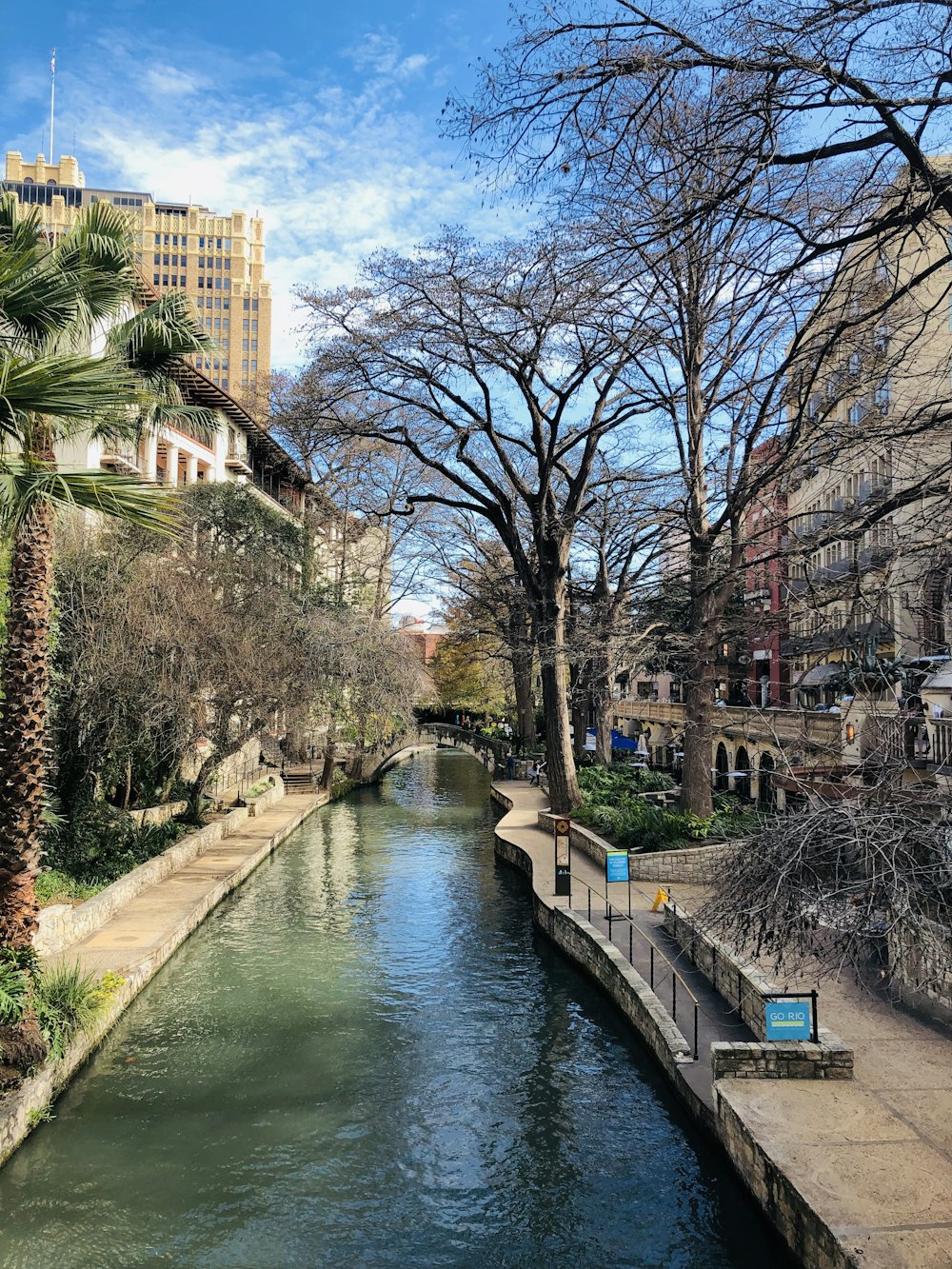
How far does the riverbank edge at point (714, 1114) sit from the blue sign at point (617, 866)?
42.3 inches

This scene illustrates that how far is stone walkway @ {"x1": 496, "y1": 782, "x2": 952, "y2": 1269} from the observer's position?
6.80 m

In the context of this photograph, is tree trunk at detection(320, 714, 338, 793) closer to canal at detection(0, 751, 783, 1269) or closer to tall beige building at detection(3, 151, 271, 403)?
canal at detection(0, 751, 783, 1269)

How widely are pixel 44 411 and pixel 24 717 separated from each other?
432 cm

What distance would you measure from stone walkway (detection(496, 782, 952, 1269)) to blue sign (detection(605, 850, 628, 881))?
608 cm

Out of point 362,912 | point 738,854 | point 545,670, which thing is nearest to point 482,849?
point 545,670

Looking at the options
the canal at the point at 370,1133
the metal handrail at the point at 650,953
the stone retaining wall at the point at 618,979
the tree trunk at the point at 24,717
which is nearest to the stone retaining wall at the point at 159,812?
the canal at the point at 370,1133

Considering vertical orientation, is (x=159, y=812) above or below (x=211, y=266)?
below

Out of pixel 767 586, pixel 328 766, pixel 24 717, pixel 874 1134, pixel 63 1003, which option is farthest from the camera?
pixel 328 766

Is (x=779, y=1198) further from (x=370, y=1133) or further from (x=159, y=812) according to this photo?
(x=159, y=812)

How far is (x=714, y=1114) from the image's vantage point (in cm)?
965

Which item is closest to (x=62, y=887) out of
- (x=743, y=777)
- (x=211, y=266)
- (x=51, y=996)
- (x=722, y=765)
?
(x=51, y=996)

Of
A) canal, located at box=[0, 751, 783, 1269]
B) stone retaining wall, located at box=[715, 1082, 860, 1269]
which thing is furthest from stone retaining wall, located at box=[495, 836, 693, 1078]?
stone retaining wall, located at box=[715, 1082, 860, 1269]

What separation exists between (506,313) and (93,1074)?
659 inches

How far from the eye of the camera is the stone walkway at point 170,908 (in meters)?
14.5
